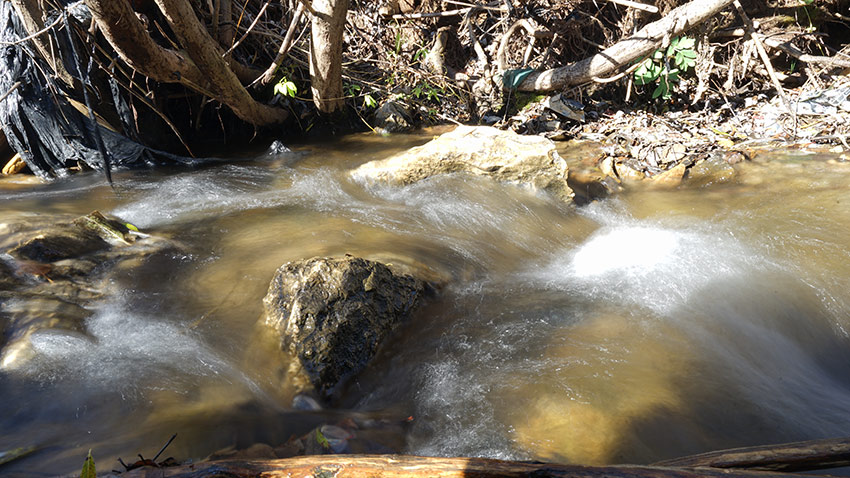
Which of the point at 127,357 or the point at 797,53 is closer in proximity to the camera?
the point at 127,357

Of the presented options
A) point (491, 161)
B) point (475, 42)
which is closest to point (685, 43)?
point (475, 42)

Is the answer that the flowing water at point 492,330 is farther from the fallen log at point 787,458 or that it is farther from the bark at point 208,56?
the bark at point 208,56

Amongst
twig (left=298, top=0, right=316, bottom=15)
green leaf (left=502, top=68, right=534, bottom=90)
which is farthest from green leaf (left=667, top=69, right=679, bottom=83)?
twig (left=298, top=0, right=316, bottom=15)

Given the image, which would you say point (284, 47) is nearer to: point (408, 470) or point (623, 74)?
point (623, 74)

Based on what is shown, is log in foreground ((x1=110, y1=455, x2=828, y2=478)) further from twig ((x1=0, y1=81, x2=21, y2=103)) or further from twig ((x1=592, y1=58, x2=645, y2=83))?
twig ((x1=592, y1=58, x2=645, y2=83))

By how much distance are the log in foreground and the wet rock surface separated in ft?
4.86

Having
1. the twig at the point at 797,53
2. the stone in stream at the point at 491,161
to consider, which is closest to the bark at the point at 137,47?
the stone in stream at the point at 491,161

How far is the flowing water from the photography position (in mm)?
2090

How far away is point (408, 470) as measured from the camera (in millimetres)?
1345

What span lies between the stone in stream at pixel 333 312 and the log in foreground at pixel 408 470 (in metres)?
1.05

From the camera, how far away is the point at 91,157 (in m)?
5.30

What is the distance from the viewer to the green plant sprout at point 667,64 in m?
5.91

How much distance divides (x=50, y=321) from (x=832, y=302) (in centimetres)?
441

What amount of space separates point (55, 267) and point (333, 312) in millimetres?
1691
